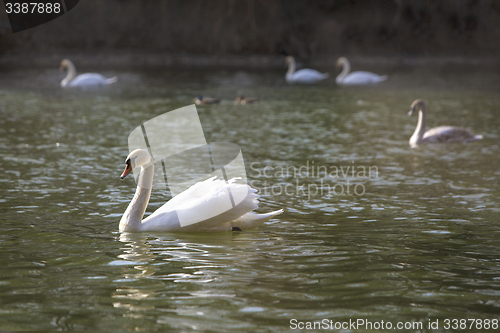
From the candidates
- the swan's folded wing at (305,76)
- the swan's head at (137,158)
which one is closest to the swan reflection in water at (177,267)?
the swan's head at (137,158)

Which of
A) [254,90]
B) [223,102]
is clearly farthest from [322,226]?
[254,90]

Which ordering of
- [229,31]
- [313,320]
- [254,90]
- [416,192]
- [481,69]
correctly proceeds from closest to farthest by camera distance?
[313,320], [416,192], [254,90], [481,69], [229,31]

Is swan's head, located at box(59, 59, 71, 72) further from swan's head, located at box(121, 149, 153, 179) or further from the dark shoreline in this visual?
swan's head, located at box(121, 149, 153, 179)

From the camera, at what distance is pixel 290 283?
17.3ft

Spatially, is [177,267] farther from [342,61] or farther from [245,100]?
[342,61]

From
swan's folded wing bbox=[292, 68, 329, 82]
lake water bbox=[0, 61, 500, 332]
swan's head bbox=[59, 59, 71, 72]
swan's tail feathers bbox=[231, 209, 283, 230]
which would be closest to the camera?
lake water bbox=[0, 61, 500, 332]

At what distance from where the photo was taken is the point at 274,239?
6660 mm

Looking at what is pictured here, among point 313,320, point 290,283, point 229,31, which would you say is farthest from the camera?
point 229,31

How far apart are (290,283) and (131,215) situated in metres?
2.23

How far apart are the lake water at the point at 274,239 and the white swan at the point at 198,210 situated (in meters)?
0.11

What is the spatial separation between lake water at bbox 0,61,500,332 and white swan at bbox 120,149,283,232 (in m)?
0.11

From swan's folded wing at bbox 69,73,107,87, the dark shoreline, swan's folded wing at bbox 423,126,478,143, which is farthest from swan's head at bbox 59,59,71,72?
swan's folded wing at bbox 423,126,478,143

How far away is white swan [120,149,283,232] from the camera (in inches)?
265

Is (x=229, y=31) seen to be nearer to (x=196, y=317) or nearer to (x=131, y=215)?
(x=131, y=215)
